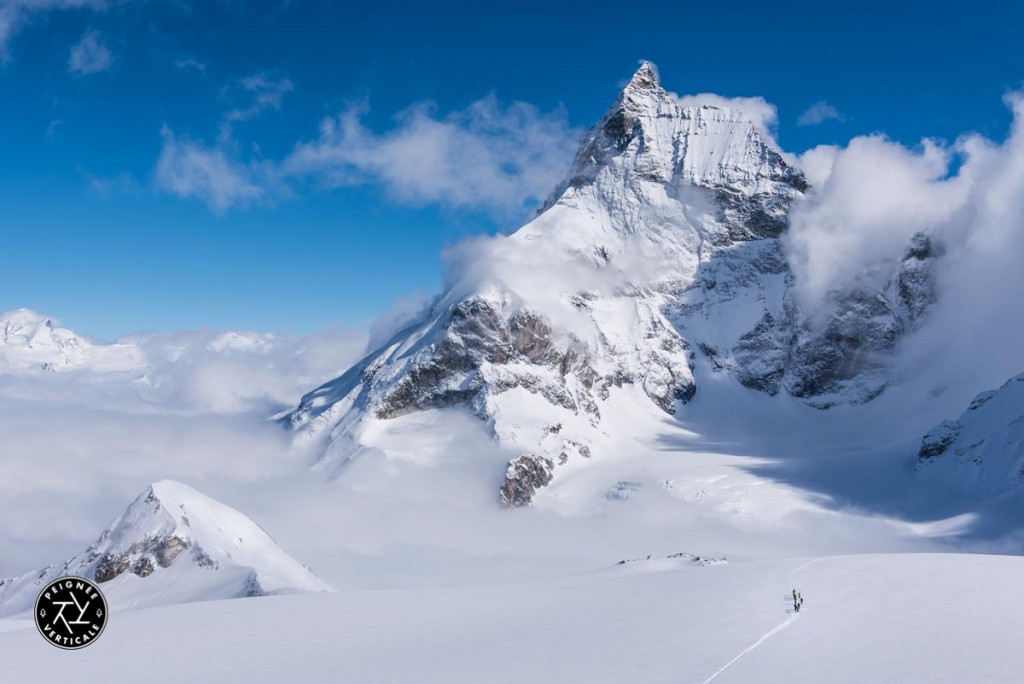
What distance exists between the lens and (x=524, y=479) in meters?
179

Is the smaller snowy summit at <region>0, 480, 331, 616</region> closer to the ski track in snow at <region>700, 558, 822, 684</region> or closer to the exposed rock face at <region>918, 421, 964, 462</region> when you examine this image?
the ski track in snow at <region>700, 558, 822, 684</region>

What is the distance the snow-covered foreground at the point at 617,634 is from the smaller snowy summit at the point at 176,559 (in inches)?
1495

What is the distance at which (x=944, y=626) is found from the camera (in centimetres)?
2562

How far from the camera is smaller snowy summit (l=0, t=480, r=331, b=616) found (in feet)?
250

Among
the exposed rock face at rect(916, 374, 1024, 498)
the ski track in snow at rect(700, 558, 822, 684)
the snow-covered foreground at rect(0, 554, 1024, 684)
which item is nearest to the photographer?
the ski track in snow at rect(700, 558, 822, 684)

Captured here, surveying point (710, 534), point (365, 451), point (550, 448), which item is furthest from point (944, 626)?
point (365, 451)

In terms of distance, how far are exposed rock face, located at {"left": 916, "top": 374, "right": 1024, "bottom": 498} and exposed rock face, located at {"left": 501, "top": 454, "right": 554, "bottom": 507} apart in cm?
8475

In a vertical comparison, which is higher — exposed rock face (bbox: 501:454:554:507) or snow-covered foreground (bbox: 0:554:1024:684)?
exposed rock face (bbox: 501:454:554:507)


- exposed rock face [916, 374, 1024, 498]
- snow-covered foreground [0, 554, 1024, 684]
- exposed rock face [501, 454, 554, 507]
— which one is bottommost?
snow-covered foreground [0, 554, 1024, 684]

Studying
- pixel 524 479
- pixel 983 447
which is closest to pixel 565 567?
pixel 524 479

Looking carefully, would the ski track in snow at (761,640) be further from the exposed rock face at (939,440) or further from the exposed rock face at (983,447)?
the exposed rock face at (939,440)

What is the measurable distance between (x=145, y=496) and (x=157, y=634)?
6133 centimetres

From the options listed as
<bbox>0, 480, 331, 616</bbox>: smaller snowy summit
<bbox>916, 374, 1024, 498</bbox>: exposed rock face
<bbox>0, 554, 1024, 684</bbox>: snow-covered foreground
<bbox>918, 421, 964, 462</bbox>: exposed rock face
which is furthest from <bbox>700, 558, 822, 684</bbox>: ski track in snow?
<bbox>918, 421, 964, 462</bbox>: exposed rock face

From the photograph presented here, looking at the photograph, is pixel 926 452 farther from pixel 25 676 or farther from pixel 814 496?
pixel 25 676
